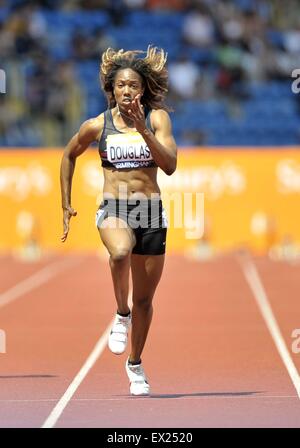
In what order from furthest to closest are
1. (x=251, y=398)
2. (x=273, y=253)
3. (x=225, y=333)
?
(x=273, y=253)
(x=225, y=333)
(x=251, y=398)

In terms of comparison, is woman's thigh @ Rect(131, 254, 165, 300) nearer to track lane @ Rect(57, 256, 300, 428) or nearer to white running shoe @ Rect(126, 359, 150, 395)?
white running shoe @ Rect(126, 359, 150, 395)

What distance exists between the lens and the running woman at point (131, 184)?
780 centimetres

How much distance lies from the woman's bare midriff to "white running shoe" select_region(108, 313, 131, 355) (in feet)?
2.45

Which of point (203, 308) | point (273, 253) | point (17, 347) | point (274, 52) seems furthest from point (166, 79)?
point (274, 52)

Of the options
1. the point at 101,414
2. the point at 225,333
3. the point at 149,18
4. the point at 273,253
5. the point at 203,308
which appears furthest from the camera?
the point at 149,18

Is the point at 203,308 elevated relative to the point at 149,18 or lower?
lower

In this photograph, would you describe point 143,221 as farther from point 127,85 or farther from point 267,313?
point 267,313

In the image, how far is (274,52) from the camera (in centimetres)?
2791

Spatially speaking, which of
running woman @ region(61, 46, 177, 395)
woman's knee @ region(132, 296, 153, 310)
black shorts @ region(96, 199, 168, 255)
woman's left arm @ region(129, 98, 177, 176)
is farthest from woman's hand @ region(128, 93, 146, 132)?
woman's knee @ region(132, 296, 153, 310)

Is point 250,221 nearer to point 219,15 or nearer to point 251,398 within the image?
point 219,15

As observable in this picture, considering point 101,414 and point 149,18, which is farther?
point 149,18

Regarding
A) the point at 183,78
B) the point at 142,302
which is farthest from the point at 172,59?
the point at 142,302

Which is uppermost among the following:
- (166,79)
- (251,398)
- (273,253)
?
(166,79)

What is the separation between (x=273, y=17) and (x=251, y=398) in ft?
71.9
